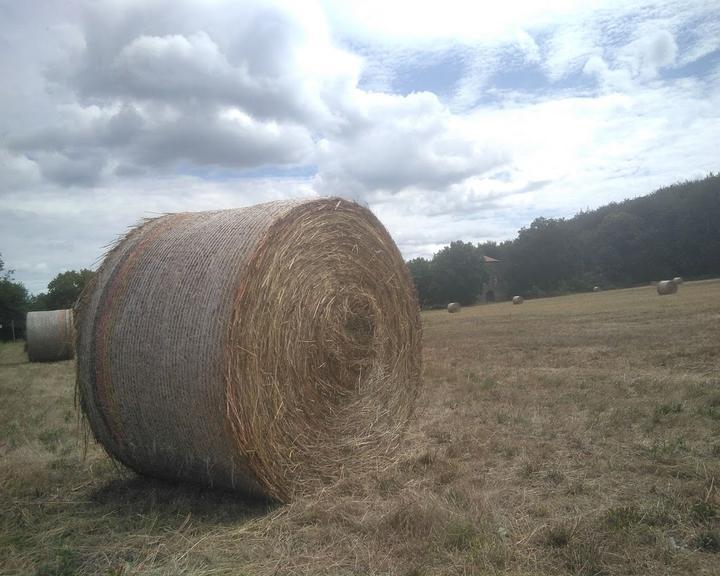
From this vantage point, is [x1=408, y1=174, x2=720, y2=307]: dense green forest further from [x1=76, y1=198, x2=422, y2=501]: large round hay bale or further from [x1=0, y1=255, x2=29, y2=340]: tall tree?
[x1=76, y1=198, x2=422, y2=501]: large round hay bale

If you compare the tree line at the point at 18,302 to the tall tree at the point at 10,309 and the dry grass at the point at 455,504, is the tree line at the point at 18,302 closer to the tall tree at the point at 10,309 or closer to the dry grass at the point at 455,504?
the tall tree at the point at 10,309

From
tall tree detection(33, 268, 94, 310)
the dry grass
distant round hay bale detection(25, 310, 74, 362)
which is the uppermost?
tall tree detection(33, 268, 94, 310)

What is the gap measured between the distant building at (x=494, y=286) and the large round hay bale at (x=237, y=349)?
61.2m

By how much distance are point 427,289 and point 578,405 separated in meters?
47.8

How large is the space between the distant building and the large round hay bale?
6116 centimetres

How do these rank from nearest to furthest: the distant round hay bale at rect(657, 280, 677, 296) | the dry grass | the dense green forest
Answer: the dry grass < the distant round hay bale at rect(657, 280, 677, 296) < the dense green forest

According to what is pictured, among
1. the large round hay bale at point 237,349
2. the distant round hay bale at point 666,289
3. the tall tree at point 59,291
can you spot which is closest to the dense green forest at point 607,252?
the distant round hay bale at point 666,289

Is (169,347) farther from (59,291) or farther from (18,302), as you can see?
(18,302)

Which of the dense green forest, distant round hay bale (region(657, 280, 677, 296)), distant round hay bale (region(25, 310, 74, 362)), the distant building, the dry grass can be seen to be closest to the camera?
the dry grass

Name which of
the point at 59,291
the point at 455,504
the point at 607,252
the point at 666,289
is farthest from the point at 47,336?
the point at 607,252

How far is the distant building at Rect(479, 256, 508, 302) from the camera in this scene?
66200 mm

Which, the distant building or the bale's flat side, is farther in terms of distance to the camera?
the distant building

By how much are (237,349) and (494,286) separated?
64753 millimetres

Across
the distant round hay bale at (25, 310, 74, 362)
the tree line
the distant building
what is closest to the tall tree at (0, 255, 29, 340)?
the tree line
